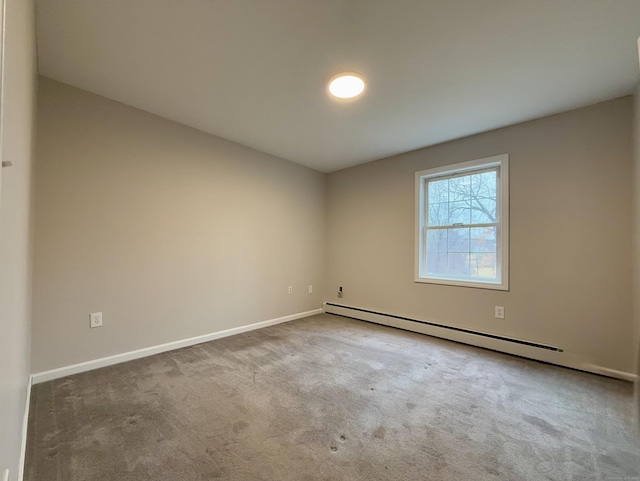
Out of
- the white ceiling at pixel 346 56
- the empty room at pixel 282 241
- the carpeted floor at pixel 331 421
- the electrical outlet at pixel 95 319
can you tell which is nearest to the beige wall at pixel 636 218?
the empty room at pixel 282 241

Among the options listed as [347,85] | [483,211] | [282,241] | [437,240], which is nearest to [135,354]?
[282,241]

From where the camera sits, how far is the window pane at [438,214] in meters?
3.48

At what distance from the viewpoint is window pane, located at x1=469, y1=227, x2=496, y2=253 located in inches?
121

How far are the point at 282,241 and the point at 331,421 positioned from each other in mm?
2609

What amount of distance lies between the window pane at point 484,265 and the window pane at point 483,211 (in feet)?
1.23

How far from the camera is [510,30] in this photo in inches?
66.0

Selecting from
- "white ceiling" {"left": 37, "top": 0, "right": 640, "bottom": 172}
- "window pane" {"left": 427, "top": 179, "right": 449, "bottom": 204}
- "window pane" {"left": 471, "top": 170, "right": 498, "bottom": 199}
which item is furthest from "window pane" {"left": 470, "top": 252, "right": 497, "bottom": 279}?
"white ceiling" {"left": 37, "top": 0, "right": 640, "bottom": 172}

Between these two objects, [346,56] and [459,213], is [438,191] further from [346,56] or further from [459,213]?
[346,56]

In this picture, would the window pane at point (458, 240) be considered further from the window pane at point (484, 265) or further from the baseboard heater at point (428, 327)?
the baseboard heater at point (428, 327)

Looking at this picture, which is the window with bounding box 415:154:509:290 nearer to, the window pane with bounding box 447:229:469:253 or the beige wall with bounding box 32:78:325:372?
the window pane with bounding box 447:229:469:253

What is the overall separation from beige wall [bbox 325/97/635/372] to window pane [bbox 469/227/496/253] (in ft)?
0.69

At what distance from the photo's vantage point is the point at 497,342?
9.53 feet

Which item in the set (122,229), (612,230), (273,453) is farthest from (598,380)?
(122,229)

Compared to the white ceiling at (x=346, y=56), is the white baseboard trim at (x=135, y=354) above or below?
below
